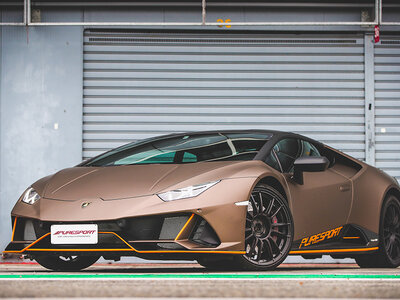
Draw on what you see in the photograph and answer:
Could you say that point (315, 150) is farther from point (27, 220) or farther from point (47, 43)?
point (47, 43)

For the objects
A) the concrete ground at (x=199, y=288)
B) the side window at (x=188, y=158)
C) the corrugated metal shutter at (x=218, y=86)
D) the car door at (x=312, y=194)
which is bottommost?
the concrete ground at (x=199, y=288)

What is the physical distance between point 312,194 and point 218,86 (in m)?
5.18

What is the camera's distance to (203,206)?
17.5 ft

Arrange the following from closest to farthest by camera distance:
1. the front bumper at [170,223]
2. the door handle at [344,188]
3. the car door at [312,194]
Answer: the front bumper at [170,223]
the car door at [312,194]
the door handle at [344,188]

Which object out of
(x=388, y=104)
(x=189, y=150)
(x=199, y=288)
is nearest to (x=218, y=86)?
(x=388, y=104)

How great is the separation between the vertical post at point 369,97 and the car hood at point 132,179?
575 centimetres

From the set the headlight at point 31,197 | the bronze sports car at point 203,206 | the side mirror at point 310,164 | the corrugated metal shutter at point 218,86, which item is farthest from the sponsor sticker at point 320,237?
the corrugated metal shutter at point 218,86

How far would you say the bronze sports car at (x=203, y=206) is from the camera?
5359 millimetres

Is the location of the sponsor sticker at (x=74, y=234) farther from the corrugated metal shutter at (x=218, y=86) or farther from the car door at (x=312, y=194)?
the corrugated metal shutter at (x=218, y=86)

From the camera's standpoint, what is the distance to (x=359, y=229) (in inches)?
269

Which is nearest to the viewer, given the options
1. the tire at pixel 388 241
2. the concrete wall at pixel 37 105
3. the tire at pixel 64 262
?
the tire at pixel 64 262

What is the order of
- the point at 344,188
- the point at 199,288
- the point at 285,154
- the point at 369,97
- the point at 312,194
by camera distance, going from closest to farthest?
the point at 199,288 < the point at 312,194 < the point at 285,154 < the point at 344,188 < the point at 369,97

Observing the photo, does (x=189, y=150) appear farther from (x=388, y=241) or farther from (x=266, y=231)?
(x=388, y=241)

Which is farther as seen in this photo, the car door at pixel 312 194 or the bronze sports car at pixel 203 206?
the car door at pixel 312 194
